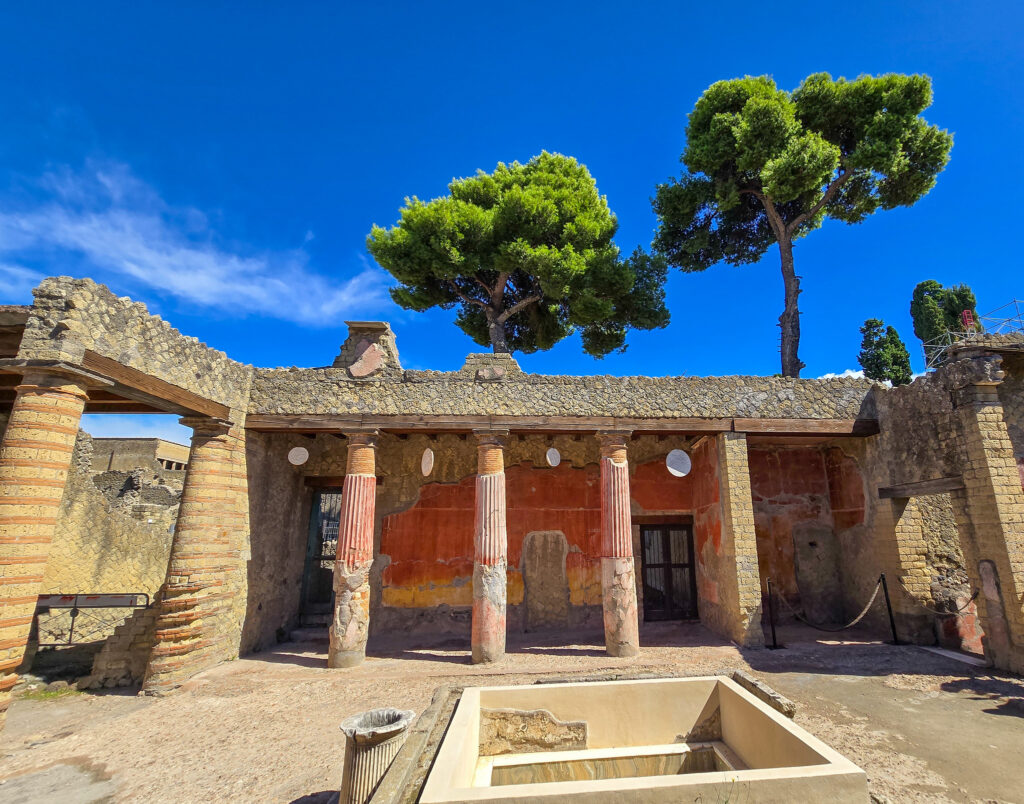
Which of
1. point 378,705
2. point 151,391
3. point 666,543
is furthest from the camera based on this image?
point 666,543

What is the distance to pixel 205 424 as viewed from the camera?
7.23m

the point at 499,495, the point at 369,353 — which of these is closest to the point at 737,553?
the point at 499,495

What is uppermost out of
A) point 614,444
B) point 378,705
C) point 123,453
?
point 123,453

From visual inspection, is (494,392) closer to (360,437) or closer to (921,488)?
(360,437)

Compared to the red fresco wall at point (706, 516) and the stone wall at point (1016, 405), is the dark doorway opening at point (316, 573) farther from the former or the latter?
the stone wall at point (1016, 405)

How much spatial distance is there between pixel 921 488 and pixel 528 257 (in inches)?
461

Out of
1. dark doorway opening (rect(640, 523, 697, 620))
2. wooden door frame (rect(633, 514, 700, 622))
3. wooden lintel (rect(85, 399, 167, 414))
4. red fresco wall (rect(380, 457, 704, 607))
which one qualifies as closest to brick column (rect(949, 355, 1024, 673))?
red fresco wall (rect(380, 457, 704, 607))

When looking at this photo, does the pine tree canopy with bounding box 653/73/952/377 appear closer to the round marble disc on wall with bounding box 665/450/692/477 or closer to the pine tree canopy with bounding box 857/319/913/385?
the round marble disc on wall with bounding box 665/450/692/477

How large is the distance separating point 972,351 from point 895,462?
2.07 metres

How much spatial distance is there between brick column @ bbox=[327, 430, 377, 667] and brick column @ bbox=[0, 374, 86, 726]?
3.36 m

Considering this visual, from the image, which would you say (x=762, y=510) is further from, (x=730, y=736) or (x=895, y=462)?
(x=730, y=736)

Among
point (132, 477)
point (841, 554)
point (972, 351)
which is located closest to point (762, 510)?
point (841, 554)

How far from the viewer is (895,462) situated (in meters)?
8.12

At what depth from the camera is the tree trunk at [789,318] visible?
15.0 meters
